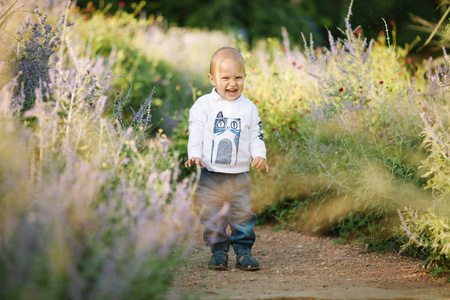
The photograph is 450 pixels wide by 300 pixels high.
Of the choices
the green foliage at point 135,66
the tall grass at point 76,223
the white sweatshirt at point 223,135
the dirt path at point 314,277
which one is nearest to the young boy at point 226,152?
the white sweatshirt at point 223,135

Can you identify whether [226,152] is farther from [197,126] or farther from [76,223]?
[76,223]

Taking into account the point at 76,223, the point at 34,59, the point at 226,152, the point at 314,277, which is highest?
the point at 34,59

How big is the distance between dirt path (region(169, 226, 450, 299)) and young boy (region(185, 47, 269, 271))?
23cm

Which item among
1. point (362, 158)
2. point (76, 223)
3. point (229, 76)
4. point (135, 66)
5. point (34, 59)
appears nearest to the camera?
point (76, 223)

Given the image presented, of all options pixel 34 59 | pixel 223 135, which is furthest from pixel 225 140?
pixel 34 59

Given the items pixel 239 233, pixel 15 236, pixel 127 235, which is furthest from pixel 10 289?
pixel 239 233

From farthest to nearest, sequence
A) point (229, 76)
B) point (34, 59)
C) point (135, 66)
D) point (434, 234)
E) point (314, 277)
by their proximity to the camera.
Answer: point (135, 66), point (229, 76), point (34, 59), point (314, 277), point (434, 234)

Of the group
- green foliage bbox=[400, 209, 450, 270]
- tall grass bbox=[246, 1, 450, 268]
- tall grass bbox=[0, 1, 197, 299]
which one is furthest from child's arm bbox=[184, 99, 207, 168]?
green foliage bbox=[400, 209, 450, 270]

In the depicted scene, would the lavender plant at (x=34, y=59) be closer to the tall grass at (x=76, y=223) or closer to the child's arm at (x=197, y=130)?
the tall grass at (x=76, y=223)

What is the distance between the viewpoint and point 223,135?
360cm

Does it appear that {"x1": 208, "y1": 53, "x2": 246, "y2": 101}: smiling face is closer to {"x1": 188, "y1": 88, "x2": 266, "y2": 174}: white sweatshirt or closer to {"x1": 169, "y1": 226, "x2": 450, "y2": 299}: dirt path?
{"x1": 188, "y1": 88, "x2": 266, "y2": 174}: white sweatshirt

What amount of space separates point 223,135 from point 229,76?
0.44m

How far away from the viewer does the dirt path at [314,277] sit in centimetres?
288

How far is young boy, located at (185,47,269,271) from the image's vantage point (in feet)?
11.8
